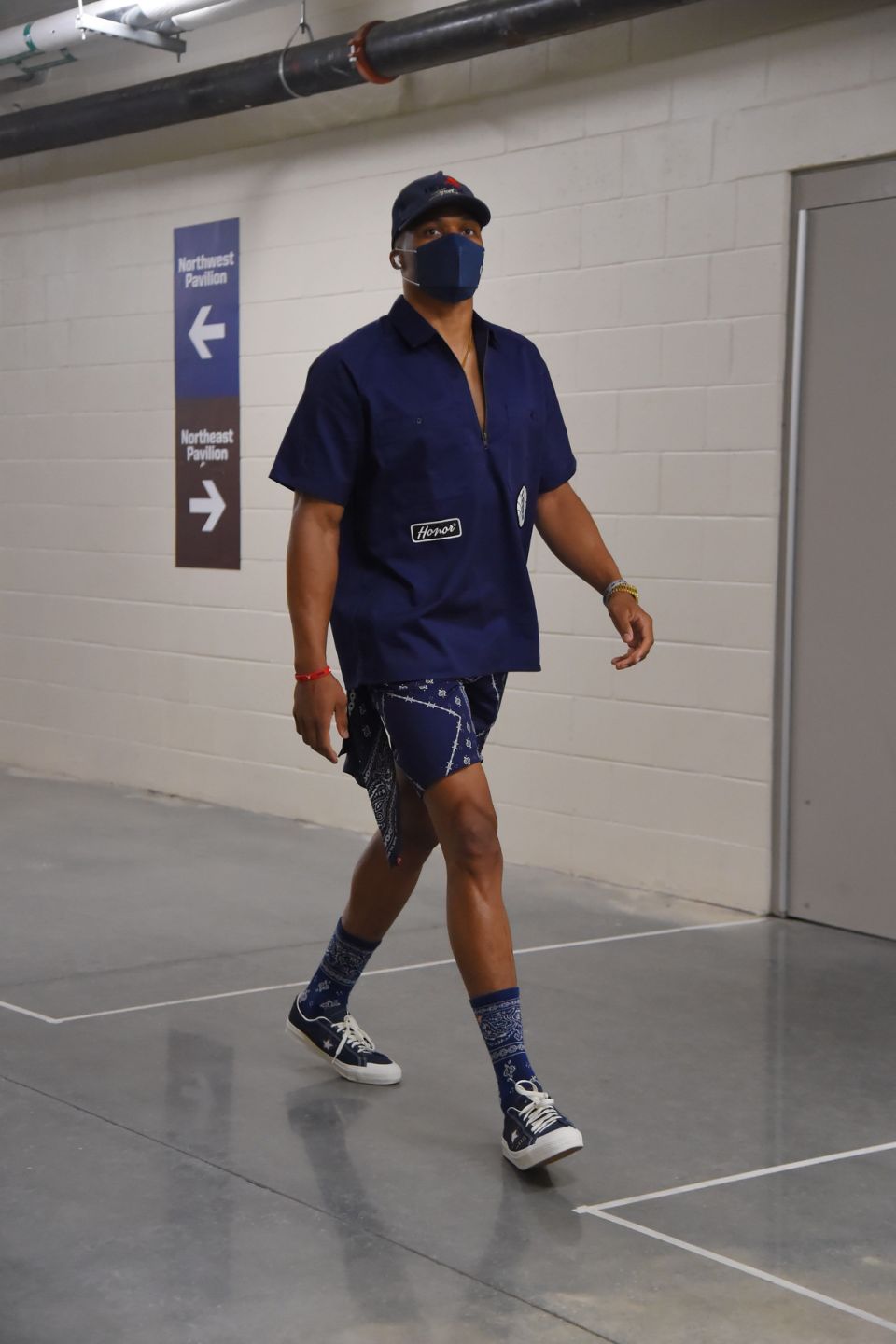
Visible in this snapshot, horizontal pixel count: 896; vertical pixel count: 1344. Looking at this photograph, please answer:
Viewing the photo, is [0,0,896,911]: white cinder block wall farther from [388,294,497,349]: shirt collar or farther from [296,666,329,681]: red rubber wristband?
[296,666,329,681]: red rubber wristband

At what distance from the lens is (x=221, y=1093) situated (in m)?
3.32

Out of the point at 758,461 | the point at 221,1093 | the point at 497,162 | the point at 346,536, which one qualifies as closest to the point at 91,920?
the point at 221,1093

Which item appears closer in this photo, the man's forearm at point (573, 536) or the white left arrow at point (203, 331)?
the man's forearm at point (573, 536)

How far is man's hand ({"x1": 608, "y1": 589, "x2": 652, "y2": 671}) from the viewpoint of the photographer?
325 centimetres

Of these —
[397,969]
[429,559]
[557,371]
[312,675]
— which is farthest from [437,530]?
[557,371]

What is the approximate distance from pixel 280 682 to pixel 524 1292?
13.8 feet

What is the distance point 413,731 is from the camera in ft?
9.86

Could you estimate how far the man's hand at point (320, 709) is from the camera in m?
3.00

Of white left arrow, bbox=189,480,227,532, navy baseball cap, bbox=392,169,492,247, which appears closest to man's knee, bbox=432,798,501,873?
navy baseball cap, bbox=392,169,492,247

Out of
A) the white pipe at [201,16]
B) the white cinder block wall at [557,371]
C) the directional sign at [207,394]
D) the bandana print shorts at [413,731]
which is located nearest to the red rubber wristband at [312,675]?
the bandana print shorts at [413,731]

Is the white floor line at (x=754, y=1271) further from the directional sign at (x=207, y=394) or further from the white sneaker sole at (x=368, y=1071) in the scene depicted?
the directional sign at (x=207, y=394)

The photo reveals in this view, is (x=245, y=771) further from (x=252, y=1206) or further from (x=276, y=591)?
(x=252, y=1206)

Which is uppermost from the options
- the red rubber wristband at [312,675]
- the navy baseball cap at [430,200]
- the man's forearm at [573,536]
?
the navy baseball cap at [430,200]

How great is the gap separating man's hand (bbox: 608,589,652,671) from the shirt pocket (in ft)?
1.44
